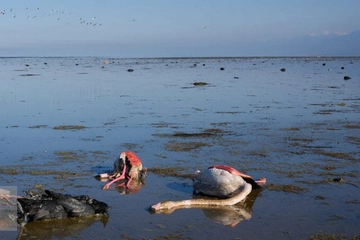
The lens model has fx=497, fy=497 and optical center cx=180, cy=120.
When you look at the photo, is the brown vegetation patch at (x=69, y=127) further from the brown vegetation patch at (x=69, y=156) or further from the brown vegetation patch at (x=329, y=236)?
the brown vegetation patch at (x=329, y=236)

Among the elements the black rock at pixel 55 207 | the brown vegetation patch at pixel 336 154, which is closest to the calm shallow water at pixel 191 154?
the brown vegetation patch at pixel 336 154

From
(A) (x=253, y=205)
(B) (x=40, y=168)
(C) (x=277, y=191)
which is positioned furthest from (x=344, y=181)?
(B) (x=40, y=168)

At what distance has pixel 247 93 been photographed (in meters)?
31.0

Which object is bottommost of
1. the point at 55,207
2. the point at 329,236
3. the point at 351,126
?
the point at 351,126

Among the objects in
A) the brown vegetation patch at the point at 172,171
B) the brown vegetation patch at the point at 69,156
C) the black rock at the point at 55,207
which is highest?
the black rock at the point at 55,207

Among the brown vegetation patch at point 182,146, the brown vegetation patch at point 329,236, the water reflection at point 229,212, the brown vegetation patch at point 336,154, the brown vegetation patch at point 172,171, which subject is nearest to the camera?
the brown vegetation patch at point 329,236

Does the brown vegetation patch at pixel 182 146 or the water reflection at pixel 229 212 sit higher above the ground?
the water reflection at pixel 229 212

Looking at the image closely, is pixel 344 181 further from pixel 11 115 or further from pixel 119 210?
pixel 11 115

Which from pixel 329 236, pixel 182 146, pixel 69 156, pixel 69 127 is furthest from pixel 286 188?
pixel 69 127

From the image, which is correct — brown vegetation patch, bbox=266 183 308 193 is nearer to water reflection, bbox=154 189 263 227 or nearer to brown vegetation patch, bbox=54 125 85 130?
water reflection, bbox=154 189 263 227

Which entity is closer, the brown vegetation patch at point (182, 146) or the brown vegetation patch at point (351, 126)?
the brown vegetation patch at point (182, 146)

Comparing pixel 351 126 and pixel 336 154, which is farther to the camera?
pixel 351 126

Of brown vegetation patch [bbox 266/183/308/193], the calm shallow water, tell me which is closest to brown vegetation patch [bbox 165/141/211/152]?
the calm shallow water

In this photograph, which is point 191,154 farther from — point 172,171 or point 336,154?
point 336,154
